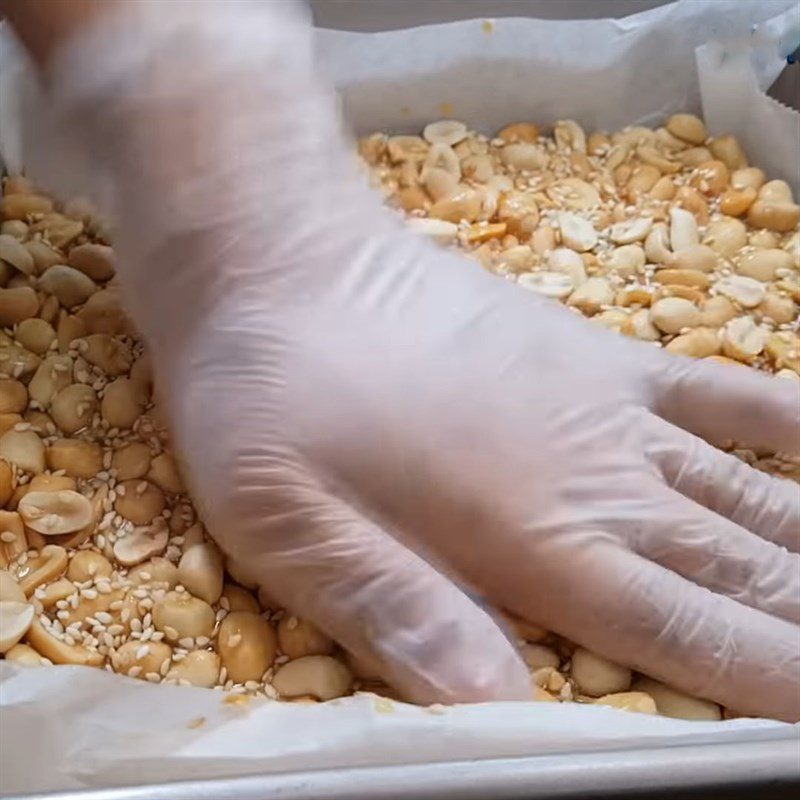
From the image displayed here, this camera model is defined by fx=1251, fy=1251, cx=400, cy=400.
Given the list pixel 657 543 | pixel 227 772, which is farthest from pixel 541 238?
pixel 227 772

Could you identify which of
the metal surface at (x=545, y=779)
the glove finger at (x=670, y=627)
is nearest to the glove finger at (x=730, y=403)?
the glove finger at (x=670, y=627)

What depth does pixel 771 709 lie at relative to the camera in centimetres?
62

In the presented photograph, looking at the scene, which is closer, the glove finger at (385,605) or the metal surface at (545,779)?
the metal surface at (545,779)

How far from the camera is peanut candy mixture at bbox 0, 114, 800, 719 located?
64 centimetres

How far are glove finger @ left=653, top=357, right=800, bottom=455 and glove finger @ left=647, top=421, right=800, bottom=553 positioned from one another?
0.03 meters

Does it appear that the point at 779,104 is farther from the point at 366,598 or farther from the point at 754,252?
the point at 366,598

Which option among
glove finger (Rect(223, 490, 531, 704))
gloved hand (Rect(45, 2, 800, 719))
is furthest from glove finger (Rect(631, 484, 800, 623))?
glove finger (Rect(223, 490, 531, 704))

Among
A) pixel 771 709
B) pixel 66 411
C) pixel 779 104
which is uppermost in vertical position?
pixel 779 104

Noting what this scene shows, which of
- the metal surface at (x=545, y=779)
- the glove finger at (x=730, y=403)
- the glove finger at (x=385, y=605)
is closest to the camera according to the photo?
the metal surface at (x=545, y=779)

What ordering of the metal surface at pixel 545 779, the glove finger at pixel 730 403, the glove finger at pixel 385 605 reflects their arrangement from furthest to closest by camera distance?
the glove finger at pixel 730 403 < the glove finger at pixel 385 605 < the metal surface at pixel 545 779

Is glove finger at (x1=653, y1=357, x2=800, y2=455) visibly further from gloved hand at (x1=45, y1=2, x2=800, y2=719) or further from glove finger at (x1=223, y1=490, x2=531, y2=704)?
glove finger at (x1=223, y1=490, x2=531, y2=704)

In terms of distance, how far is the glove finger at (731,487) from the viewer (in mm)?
678

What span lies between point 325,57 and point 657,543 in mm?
485

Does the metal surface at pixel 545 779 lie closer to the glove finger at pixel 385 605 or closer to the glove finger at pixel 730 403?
the glove finger at pixel 385 605
